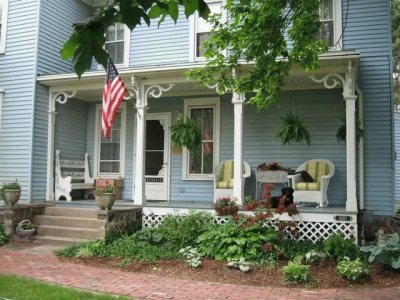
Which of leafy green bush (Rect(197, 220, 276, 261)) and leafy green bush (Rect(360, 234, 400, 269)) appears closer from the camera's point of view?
leafy green bush (Rect(360, 234, 400, 269))

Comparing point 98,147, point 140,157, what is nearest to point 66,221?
point 140,157

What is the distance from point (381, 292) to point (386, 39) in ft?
20.3

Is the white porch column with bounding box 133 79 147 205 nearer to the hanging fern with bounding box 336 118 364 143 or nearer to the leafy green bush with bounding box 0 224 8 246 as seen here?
the leafy green bush with bounding box 0 224 8 246

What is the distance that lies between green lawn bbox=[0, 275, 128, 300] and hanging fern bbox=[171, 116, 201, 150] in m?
4.86

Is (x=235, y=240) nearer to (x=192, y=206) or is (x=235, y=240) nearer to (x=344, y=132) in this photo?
(x=192, y=206)

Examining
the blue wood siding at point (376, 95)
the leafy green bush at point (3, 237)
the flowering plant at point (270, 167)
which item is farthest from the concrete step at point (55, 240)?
the blue wood siding at point (376, 95)

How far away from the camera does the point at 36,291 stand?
5.25m

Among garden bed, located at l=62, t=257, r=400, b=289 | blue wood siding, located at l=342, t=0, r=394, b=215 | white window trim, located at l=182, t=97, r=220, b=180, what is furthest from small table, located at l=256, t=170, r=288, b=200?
garden bed, located at l=62, t=257, r=400, b=289

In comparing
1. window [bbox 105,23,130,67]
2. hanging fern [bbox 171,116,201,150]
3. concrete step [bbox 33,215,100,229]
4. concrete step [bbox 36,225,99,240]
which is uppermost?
window [bbox 105,23,130,67]

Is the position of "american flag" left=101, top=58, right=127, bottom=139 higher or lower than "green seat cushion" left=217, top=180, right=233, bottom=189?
higher

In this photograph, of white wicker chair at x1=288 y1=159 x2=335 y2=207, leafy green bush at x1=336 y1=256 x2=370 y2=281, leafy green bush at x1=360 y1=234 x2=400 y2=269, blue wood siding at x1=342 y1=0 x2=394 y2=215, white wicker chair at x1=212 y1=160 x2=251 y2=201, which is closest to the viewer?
leafy green bush at x1=336 y1=256 x2=370 y2=281

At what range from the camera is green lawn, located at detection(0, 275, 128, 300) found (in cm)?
500

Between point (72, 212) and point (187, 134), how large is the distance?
3.13 m

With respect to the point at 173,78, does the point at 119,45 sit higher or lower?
higher
